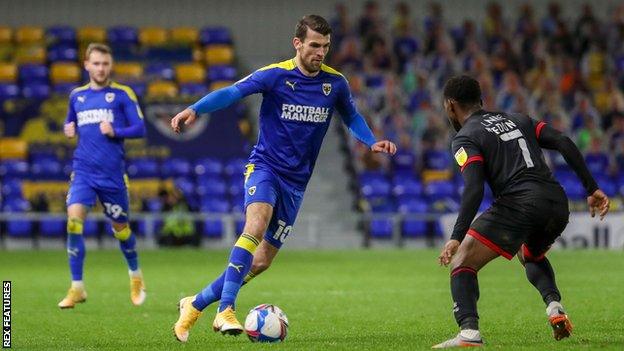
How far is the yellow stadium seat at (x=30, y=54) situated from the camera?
3025 centimetres

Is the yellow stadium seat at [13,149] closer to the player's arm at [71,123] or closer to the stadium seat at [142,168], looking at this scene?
the stadium seat at [142,168]

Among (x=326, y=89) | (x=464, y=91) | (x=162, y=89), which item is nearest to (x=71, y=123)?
(x=326, y=89)

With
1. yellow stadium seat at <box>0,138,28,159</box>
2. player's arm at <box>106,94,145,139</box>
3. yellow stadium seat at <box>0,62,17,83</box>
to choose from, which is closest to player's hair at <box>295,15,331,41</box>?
player's arm at <box>106,94,145,139</box>

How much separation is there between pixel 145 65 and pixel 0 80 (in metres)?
3.74

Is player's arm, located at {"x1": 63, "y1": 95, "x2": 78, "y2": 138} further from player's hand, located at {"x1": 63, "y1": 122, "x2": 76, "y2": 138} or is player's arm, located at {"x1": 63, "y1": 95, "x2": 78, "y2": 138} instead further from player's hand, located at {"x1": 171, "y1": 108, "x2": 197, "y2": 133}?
player's hand, located at {"x1": 171, "y1": 108, "x2": 197, "y2": 133}

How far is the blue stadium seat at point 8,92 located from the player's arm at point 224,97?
19.9 metres

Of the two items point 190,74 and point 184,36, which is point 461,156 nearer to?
point 190,74

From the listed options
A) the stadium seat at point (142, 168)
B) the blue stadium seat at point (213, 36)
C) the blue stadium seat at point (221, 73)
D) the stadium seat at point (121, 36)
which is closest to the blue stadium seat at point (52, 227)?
the stadium seat at point (142, 168)

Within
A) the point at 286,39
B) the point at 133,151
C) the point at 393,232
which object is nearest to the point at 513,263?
the point at 393,232

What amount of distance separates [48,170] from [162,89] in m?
3.85

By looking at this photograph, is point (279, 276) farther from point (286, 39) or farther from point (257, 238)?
point (286, 39)

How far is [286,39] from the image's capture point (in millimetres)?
34156

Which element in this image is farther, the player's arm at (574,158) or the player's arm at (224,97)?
the player's arm at (224,97)

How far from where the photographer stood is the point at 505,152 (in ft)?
27.6
